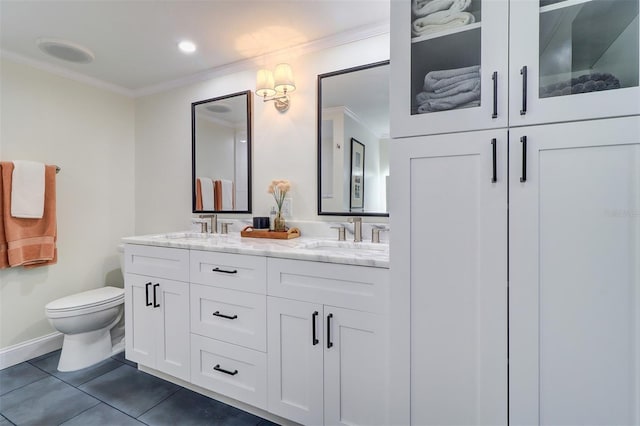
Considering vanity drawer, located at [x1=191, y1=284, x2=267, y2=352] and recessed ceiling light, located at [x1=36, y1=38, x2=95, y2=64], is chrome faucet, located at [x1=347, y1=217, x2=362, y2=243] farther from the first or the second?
recessed ceiling light, located at [x1=36, y1=38, x2=95, y2=64]

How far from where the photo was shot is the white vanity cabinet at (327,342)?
1.27 meters

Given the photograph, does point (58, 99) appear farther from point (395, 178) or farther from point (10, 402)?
point (395, 178)

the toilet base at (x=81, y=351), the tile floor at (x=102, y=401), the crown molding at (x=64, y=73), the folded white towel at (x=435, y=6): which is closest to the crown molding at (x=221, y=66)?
the crown molding at (x=64, y=73)

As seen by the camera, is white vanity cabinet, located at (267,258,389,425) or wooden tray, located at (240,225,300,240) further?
wooden tray, located at (240,225,300,240)

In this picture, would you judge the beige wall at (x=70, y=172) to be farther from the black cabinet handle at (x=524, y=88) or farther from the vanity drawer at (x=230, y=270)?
the black cabinet handle at (x=524, y=88)

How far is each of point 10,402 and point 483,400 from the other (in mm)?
2537

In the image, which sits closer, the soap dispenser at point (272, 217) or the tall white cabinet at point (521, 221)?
the tall white cabinet at point (521, 221)

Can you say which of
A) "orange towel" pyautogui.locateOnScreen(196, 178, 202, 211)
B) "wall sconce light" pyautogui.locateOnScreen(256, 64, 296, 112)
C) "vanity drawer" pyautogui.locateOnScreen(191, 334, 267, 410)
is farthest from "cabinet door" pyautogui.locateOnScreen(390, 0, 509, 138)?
"orange towel" pyautogui.locateOnScreen(196, 178, 202, 211)

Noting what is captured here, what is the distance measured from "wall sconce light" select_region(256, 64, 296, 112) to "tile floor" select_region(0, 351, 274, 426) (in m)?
1.96

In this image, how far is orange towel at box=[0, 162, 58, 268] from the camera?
211 centimetres

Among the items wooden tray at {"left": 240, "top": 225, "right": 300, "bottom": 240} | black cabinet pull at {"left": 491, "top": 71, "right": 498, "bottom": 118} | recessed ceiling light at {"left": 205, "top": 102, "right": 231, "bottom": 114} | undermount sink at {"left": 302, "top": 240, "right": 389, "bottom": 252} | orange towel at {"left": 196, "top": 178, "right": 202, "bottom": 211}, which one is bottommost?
undermount sink at {"left": 302, "top": 240, "right": 389, "bottom": 252}

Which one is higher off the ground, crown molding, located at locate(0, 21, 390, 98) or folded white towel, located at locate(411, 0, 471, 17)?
crown molding, located at locate(0, 21, 390, 98)

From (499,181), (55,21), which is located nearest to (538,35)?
(499,181)

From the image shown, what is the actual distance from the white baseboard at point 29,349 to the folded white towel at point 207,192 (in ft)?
5.14
